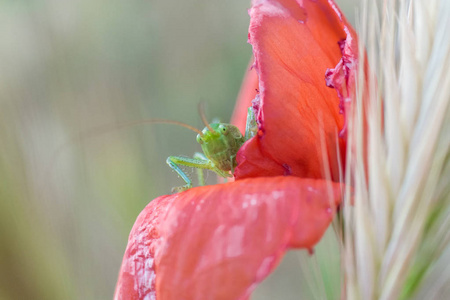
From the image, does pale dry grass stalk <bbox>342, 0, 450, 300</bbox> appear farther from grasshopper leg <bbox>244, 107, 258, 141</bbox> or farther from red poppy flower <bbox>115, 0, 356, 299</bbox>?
grasshopper leg <bbox>244, 107, 258, 141</bbox>

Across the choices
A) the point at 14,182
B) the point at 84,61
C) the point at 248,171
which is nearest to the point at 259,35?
the point at 248,171

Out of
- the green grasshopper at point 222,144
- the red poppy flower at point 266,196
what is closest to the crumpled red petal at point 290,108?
the red poppy flower at point 266,196

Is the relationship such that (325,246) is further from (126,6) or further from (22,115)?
(126,6)

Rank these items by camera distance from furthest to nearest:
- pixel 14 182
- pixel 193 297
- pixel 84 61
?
pixel 84 61 < pixel 14 182 < pixel 193 297

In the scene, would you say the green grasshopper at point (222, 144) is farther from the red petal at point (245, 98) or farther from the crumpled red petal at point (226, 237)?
the crumpled red petal at point (226, 237)

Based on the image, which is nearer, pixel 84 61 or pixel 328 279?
pixel 328 279

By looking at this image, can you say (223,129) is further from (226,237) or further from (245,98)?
(226,237)

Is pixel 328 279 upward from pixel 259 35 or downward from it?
downward
